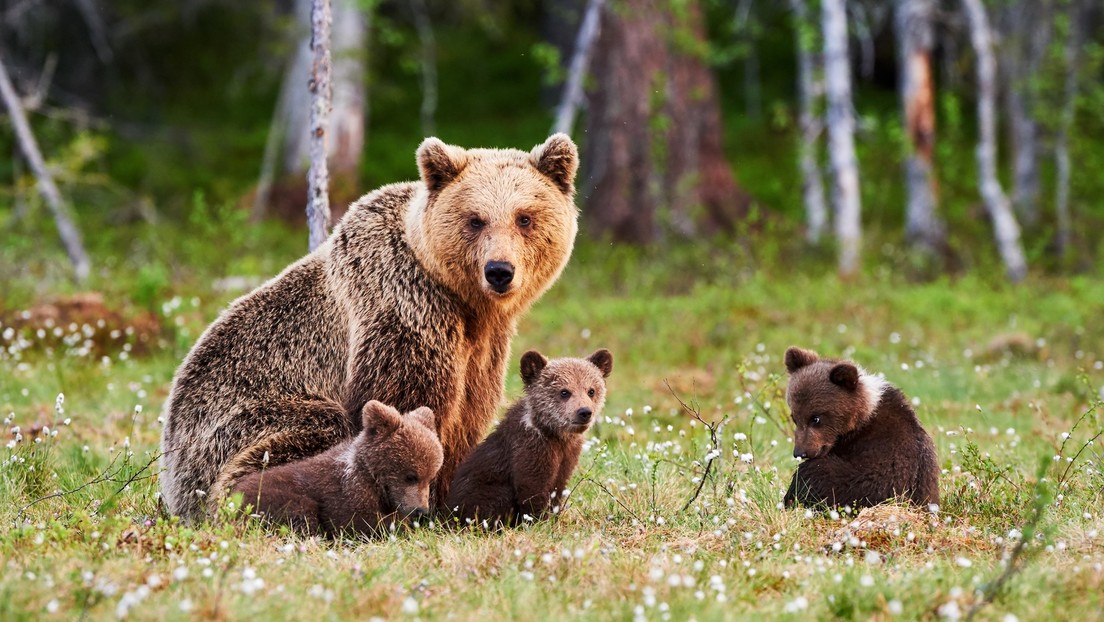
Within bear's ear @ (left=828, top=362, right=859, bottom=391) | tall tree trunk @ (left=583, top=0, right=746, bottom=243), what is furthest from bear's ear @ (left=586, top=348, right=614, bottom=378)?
tall tree trunk @ (left=583, top=0, right=746, bottom=243)

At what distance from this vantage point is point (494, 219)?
22.1ft

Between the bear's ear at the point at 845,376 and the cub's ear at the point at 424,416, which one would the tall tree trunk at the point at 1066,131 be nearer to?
the bear's ear at the point at 845,376

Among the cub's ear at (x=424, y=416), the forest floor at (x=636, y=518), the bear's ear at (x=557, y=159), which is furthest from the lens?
the bear's ear at (x=557, y=159)

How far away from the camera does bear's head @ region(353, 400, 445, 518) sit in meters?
6.18

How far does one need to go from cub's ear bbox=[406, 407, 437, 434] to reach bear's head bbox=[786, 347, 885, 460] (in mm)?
1975

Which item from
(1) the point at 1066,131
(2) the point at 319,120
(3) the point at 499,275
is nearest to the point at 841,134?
(1) the point at 1066,131

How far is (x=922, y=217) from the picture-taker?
58.4ft

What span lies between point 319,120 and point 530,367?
297 cm

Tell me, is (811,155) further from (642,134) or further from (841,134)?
(642,134)

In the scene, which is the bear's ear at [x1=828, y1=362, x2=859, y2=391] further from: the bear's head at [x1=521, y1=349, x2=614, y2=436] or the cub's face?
the bear's head at [x1=521, y1=349, x2=614, y2=436]

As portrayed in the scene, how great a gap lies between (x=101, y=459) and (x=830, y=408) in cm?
482

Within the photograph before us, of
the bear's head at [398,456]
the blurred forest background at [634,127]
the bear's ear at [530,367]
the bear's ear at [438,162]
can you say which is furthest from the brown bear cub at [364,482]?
the blurred forest background at [634,127]

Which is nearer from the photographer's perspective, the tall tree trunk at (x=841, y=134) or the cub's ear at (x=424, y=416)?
the cub's ear at (x=424, y=416)

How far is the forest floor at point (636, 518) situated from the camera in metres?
4.96
